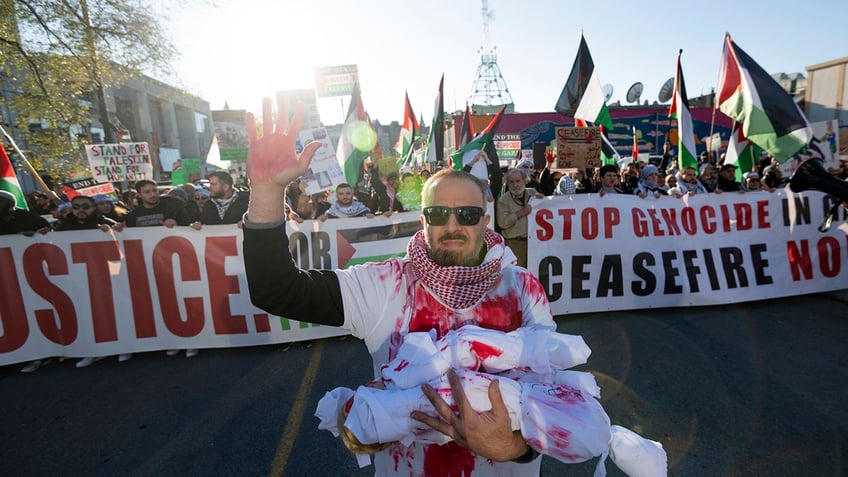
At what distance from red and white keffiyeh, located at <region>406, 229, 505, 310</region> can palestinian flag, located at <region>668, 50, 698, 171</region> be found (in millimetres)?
6586

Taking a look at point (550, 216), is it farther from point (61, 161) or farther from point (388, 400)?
point (61, 161)

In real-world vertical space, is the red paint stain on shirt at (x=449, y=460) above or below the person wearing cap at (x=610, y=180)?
below

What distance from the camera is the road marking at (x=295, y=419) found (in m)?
2.86

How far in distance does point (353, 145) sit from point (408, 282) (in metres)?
6.77

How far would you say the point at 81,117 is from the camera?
11.1 meters

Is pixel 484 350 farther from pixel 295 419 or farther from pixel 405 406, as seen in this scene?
pixel 295 419

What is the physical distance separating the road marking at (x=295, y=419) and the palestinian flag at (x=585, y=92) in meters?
6.41

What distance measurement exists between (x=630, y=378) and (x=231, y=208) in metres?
4.92

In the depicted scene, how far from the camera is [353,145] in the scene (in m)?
7.86

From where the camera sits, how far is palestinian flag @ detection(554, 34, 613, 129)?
7.71m

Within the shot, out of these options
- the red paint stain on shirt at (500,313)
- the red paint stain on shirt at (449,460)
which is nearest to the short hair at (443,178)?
the red paint stain on shirt at (500,313)

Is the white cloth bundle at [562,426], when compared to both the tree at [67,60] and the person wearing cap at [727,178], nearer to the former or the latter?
the person wearing cap at [727,178]

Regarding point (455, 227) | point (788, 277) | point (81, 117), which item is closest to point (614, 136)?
point (788, 277)

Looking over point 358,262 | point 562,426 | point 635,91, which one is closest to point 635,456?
point 562,426
